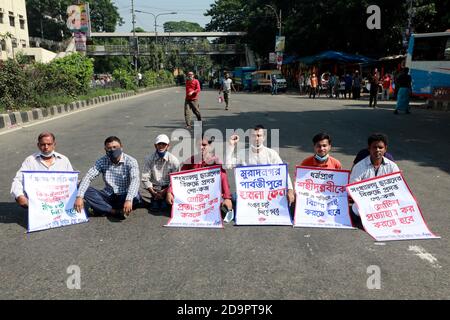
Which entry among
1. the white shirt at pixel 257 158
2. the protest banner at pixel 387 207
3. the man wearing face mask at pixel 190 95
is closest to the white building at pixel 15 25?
the man wearing face mask at pixel 190 95

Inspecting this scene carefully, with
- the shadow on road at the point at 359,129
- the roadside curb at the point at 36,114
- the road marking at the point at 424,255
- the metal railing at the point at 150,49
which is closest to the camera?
the road marking at the point at 424,255

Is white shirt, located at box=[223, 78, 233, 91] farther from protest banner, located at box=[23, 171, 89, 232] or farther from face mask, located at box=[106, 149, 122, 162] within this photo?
protest banner, located at box=[23, 171, 89, 232]

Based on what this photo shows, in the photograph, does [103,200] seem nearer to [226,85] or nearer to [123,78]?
[226,85]

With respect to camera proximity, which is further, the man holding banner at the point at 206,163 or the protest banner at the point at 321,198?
the man holding banner at the point at 206,163

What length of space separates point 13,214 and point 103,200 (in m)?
1.18

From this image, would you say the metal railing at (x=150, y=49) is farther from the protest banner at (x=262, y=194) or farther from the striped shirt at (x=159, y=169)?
the protest banner at (x=262, y=194)

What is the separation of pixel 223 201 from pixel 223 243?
98 centimetres

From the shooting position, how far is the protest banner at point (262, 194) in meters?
5.21

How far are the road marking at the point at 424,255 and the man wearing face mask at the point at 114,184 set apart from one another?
310 centimetres

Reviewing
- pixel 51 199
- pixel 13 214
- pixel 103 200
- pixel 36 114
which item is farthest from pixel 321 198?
pixel 36 114

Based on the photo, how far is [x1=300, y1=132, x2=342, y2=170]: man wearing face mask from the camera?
5359mm

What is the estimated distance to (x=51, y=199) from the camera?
17.2 feet
